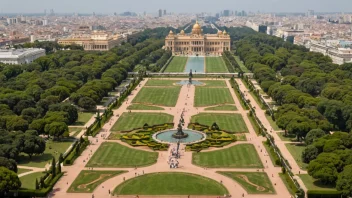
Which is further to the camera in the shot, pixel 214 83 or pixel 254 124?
pixel 214 83

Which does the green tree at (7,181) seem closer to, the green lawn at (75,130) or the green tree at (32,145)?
the green tree at (32,145)

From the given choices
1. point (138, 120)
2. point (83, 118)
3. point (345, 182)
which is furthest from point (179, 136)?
point (345, 182)

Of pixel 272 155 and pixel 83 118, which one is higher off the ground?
pixel 83 118

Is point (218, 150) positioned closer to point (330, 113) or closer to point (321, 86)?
point (330, 113)

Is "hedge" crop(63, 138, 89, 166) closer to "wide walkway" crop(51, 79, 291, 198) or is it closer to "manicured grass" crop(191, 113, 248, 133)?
"wide walkway" crop(51, 79, 291, 198)

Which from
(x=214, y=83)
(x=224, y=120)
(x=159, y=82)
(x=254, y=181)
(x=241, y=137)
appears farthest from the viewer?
(x=159, y=82)

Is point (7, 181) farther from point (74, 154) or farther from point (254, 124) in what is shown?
point (254, 124)

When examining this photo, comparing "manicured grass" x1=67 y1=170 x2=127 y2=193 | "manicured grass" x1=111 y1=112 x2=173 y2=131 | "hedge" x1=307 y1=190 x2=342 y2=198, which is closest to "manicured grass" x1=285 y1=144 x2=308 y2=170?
"hedge" x1=307 y1=190 x2=342 y2=198

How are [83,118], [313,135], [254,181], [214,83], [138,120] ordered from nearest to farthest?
[254,181], [313,135], [138,120], [83,118], [214,83]
